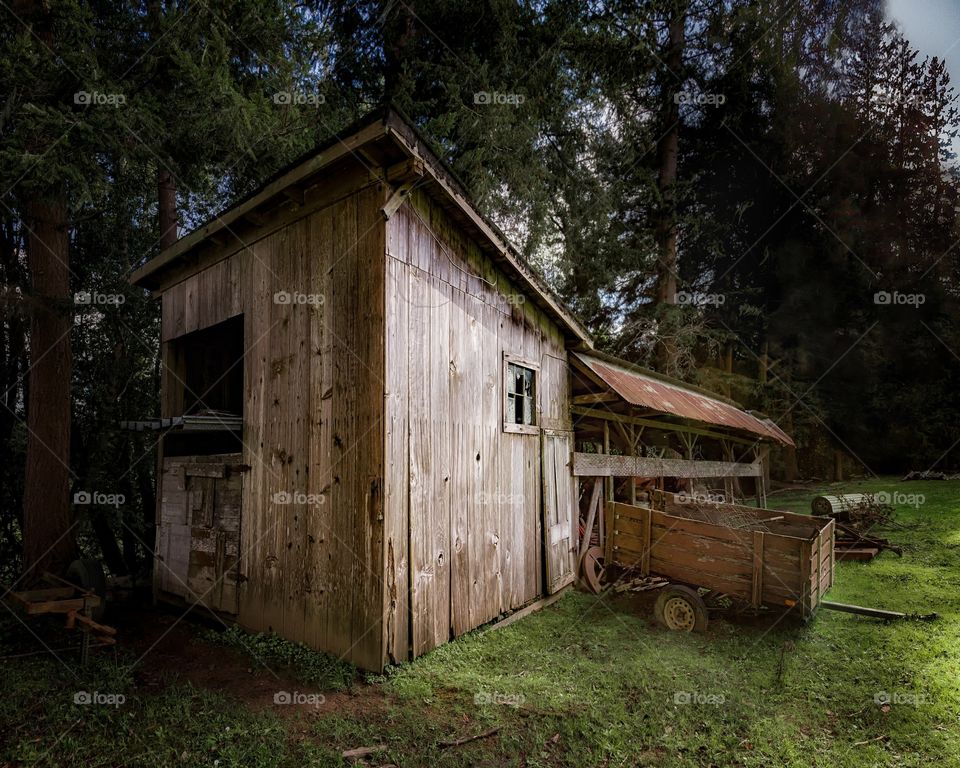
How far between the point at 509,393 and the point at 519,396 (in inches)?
14.6

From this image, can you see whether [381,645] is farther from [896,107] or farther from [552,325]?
[896,107]

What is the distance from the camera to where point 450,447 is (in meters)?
6.14

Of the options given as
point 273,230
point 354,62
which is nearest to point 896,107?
point 354,62

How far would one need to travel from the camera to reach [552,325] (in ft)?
29.5

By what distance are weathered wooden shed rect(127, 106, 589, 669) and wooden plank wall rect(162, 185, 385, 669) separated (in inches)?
0.9

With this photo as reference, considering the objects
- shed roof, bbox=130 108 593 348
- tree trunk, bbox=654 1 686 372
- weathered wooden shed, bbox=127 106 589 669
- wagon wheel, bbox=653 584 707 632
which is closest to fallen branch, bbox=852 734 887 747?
wagon wheel, bbox=653 584 707 632

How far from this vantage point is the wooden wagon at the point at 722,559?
6.34m

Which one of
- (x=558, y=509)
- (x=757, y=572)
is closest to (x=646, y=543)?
(x=757, y=572)

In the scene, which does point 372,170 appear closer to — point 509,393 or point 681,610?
point 509,393

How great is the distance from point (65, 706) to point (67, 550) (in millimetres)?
4236

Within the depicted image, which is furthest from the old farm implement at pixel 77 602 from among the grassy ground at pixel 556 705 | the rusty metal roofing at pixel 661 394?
the rusty metal roofing at pixel 661 394

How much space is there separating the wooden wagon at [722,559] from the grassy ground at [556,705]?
492mm

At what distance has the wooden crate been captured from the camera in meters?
6.32

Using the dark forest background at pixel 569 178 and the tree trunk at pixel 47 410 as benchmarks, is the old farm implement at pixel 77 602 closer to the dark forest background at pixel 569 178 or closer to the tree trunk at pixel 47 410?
the tree trunk at pixel 47 410
